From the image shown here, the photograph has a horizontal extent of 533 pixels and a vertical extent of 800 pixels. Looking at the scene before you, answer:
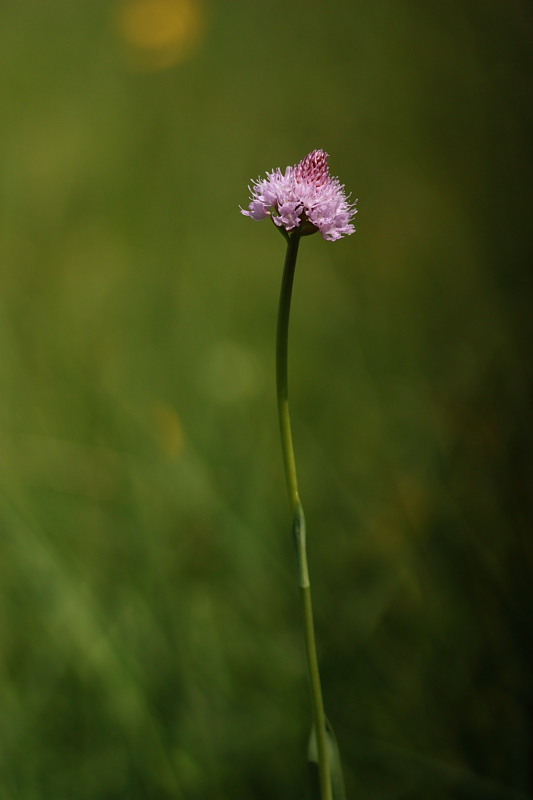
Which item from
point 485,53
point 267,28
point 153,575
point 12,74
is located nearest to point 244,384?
point 153,575

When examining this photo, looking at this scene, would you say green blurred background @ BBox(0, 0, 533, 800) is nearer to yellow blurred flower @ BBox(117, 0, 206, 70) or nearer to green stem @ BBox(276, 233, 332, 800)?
yellow blurred flower @ BBox(117, 0, 206, 70)

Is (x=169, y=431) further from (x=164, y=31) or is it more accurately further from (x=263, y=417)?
(x=164, y=31)

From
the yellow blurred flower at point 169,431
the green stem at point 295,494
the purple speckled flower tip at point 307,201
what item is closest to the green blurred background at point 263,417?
the yellow blurred flower at point 169,431

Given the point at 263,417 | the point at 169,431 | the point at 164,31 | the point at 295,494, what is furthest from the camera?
A: the point at 164,31

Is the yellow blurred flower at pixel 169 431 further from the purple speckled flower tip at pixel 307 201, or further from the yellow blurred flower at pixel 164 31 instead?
the yellow blurred flower at pixel 164 31

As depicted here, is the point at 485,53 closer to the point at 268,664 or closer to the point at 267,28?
the point at 267,28

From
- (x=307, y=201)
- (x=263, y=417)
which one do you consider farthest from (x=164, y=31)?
(x=307, y=201)
